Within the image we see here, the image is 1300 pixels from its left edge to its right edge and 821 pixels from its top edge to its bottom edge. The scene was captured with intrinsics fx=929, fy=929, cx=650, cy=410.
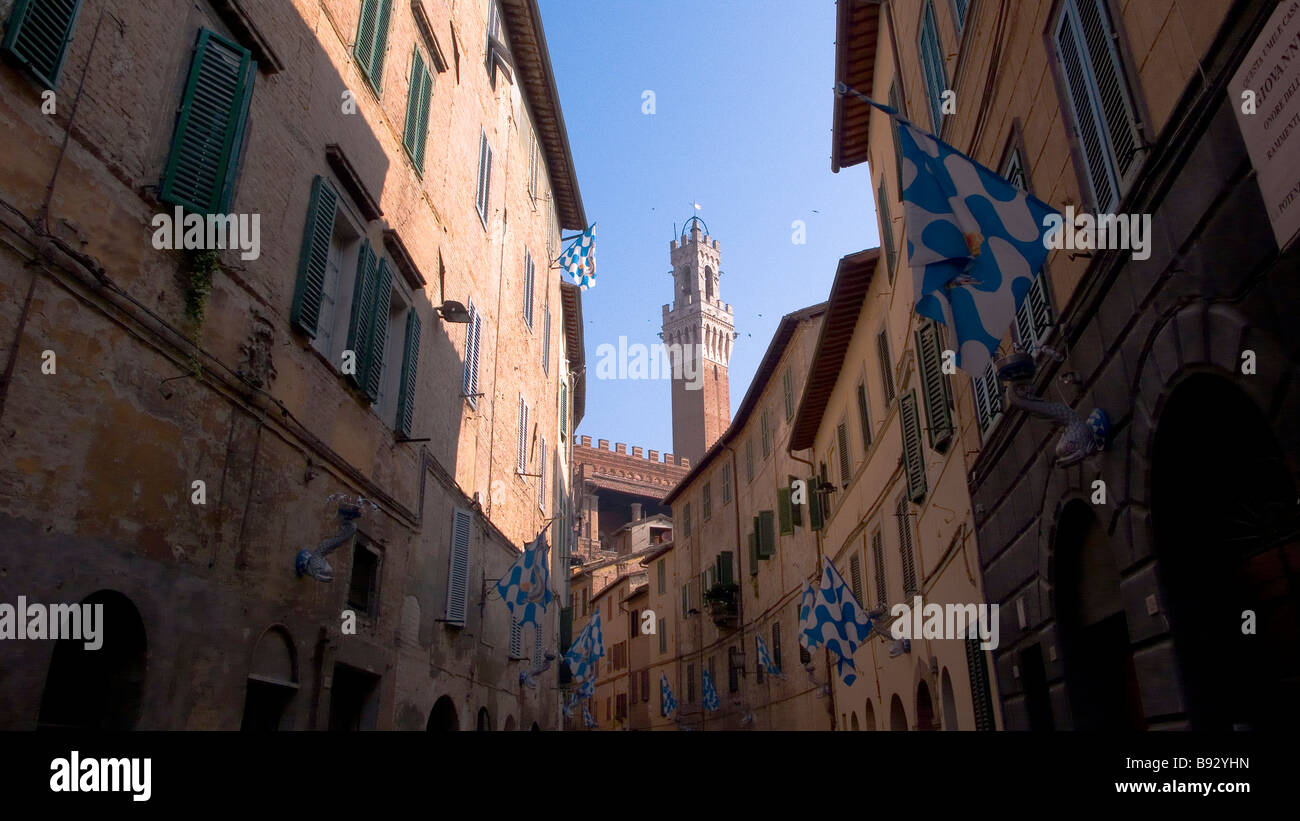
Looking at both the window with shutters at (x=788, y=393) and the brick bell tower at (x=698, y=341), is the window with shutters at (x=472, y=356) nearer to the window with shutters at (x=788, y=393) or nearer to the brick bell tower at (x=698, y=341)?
the window with shutters at (x=788, y=393)

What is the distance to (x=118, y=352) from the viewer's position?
638 centimetres

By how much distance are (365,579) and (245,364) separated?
4088 mm

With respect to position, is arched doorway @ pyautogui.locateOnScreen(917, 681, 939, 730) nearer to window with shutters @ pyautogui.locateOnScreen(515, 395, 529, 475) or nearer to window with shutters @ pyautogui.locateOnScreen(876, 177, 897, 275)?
window with shutters @ pyautogui.locateOnScreen(876, 177, 897, 275)

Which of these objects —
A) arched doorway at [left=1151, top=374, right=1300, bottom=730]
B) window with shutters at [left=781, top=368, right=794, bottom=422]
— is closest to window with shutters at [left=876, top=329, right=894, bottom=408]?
window with shutters at [left=781, top=368, right=794, bottom=422]

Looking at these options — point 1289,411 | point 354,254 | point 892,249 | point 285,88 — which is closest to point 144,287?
point 285,88

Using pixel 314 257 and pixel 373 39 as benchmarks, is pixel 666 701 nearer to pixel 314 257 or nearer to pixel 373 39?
pixel 373 39

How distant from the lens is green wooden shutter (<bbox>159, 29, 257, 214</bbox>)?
7.20m

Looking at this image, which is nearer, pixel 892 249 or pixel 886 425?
pixel 892 249

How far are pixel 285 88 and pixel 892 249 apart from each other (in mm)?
9530

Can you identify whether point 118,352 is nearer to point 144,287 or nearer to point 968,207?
point 144,287

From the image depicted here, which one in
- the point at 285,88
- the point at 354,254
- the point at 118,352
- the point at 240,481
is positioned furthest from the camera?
the point at 354,254

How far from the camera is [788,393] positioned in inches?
1048

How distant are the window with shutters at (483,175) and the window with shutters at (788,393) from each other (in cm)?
1167
